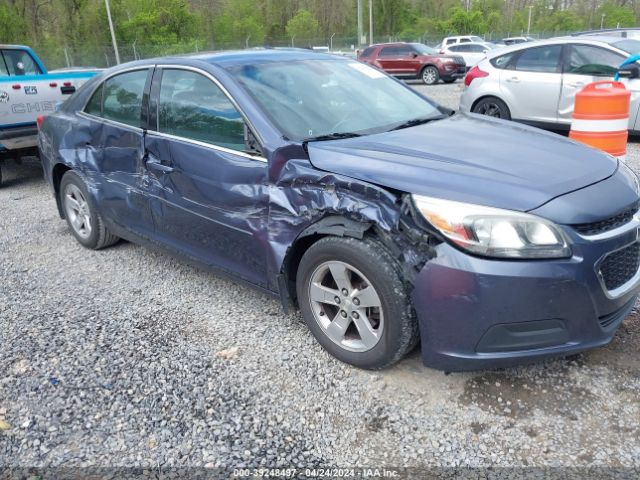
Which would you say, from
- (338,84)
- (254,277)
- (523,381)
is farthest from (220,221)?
(523,381)

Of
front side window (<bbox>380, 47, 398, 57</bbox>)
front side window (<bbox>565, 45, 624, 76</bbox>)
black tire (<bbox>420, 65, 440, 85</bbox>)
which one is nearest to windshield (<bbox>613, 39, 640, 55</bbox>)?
front side window (<bbox>565, 45, 624, 76</bbox>)

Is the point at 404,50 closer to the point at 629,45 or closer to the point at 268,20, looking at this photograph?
the point at 629,45

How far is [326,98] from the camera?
11.5 feet

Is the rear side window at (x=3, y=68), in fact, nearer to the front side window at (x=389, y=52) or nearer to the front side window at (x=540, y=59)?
the front side window at (x=540, y=59)

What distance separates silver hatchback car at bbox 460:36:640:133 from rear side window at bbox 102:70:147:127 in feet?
20.6

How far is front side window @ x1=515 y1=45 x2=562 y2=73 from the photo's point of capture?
8.28 meters

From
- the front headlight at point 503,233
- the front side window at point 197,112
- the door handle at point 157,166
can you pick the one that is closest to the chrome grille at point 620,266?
the front headlight at point 503,233

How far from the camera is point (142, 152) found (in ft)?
12.7

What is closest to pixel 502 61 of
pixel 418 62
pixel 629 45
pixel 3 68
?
pixel 629 45

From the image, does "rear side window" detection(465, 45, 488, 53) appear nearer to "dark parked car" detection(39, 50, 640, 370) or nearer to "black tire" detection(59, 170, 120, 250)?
"dark parked car" detection(39, 50, 640, 370)

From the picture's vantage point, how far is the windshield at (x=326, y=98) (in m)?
3.25

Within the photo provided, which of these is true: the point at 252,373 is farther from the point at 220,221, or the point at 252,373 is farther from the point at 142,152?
the point at 142,152

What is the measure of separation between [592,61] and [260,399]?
7.49m

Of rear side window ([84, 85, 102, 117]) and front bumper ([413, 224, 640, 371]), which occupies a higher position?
rear side window ([84, 85, 102, 117])
